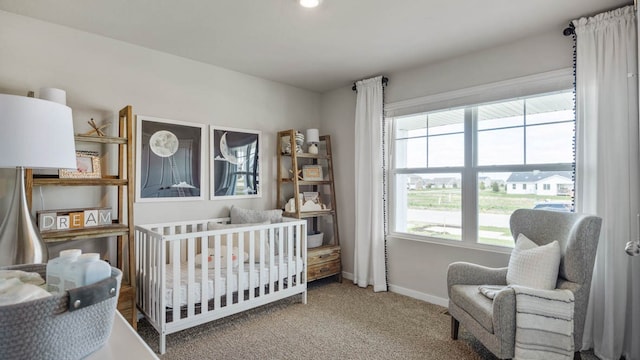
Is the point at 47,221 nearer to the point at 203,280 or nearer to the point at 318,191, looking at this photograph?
the point at 203,280

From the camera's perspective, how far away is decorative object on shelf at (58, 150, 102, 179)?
235 centimetres

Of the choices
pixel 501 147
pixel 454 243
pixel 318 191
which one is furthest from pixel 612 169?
pixel 318 191

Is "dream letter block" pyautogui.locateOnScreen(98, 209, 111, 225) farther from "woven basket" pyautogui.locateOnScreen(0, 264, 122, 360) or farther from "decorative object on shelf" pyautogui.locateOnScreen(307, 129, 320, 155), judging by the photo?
"decorative object on shelf" pyautogui.locateOnScreen(307, 129, 320, 155)

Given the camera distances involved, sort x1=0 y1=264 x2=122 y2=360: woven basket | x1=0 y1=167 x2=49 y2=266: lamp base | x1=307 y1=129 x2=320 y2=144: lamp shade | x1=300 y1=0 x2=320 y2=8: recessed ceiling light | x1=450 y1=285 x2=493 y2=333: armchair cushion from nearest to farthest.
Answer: x1=0 y1=264 x2=122 y2=360: woven basket, x1=0 y1=167 x2=49 y2=266: lamp base, x1=450 y1=285 x2=493 y2=333: armchair cushion, x1=300 y1=0 x2=320 y2=8: recessed ceiling light, x1=307 y1=129 x2=320 y2=144: lamp shade

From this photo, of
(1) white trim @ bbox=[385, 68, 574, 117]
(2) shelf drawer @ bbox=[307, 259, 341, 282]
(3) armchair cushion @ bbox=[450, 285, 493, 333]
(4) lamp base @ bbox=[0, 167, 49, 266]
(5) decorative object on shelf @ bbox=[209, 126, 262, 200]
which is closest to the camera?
(4) lamp base @ bbox=[0, 167, 49, 266]

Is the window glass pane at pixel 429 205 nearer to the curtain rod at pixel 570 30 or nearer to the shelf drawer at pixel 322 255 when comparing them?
the shelf drawer at pixel 322 255

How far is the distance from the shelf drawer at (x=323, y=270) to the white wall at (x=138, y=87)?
2.88 ft

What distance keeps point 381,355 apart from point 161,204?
2.18 meters

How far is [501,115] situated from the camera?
2.81 meters

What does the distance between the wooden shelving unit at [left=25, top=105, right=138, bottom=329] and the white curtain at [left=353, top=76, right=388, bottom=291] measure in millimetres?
Result: 2218

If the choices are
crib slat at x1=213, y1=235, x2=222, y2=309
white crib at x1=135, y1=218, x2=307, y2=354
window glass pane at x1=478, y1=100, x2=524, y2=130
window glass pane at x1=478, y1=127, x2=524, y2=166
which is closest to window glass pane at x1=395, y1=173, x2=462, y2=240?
window glass pane at x1=478, y1=127, x2=524, y2=166

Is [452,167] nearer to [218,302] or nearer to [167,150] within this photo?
[218,302]

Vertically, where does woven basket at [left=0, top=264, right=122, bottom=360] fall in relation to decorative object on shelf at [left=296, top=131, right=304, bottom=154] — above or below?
below

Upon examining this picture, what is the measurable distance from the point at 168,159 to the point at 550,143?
3.20 m
